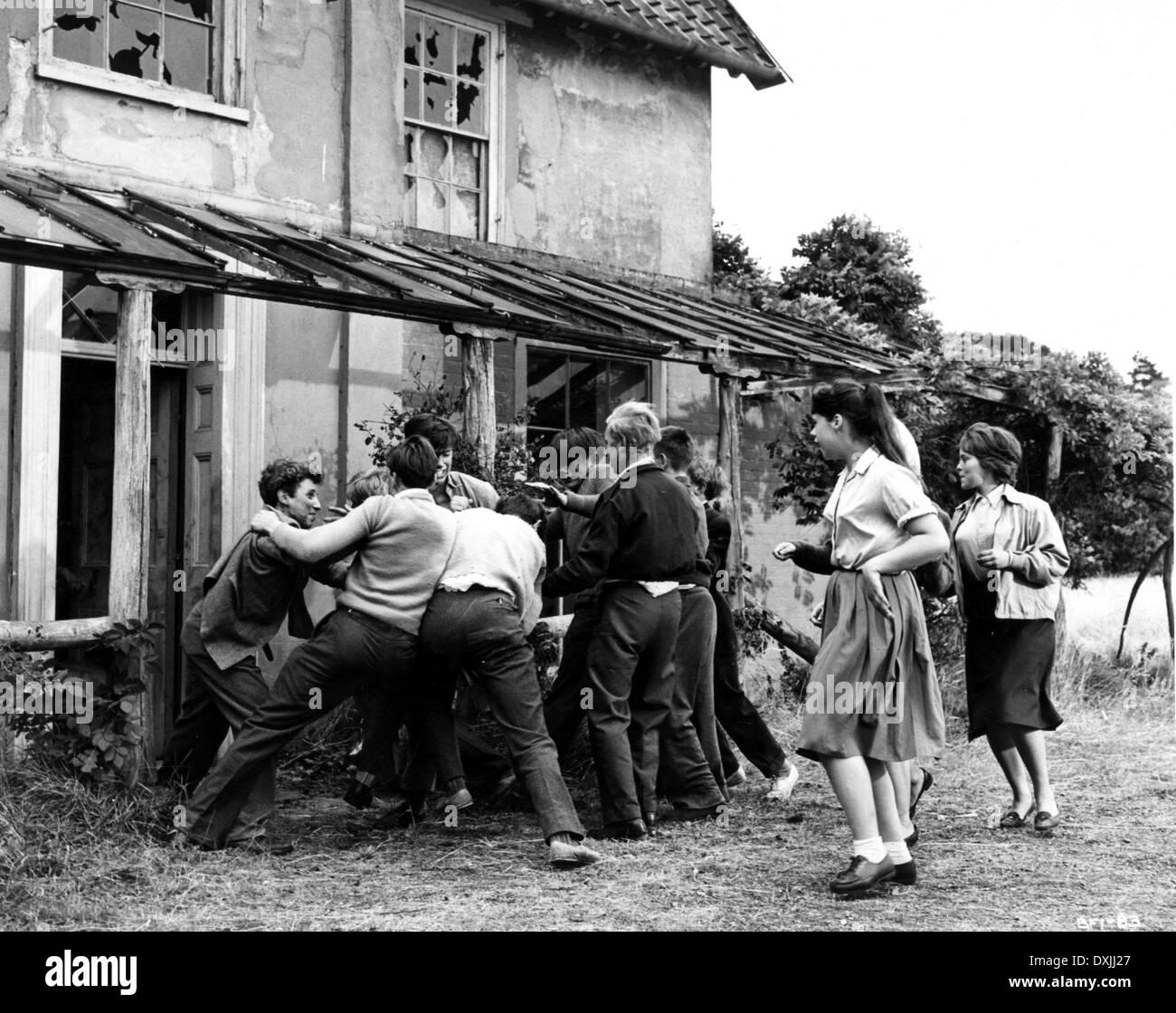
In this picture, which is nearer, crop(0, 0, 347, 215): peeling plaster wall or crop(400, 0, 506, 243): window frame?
crop(0, 0, 347, 215): peeling plaster wall

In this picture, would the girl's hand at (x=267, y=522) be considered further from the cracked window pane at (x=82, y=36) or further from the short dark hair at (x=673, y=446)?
the cracked window pane at (x=82, y=36)

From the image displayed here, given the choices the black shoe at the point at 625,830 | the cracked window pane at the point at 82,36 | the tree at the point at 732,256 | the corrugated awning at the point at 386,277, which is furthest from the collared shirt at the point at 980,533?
the tree at the point at 732,256

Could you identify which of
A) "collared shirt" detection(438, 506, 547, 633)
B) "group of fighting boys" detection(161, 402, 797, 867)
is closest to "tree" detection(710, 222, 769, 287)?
"group of fighting boys" detection(161, 402, 797, 867)

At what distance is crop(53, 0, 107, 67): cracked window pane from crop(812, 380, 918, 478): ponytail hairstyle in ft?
16.8

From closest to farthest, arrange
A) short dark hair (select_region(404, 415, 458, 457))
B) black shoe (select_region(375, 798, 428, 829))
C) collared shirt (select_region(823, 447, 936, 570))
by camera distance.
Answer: collared shirt (select_region(823, 447, 936, 570)) < short dark hair (select_region(404, 415, 458, 457)) < black shoe (select_region(375, 798, 428, 829))

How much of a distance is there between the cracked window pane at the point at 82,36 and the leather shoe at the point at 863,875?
6.22 meters

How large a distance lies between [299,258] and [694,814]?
373 centimetres

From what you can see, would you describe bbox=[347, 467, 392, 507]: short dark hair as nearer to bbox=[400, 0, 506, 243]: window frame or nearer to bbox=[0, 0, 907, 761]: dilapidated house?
bbox=[0, 0, 907, 761]: dilapidated house

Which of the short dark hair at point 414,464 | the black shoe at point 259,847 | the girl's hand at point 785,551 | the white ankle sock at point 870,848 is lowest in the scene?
the black shoe at point 259,847

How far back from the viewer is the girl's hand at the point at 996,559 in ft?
21.6

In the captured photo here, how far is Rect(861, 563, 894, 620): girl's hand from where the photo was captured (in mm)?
5316

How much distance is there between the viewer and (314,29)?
930 cm

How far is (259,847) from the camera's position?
605 cm

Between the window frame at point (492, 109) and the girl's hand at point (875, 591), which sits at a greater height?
the window frame at point (492, 109)
